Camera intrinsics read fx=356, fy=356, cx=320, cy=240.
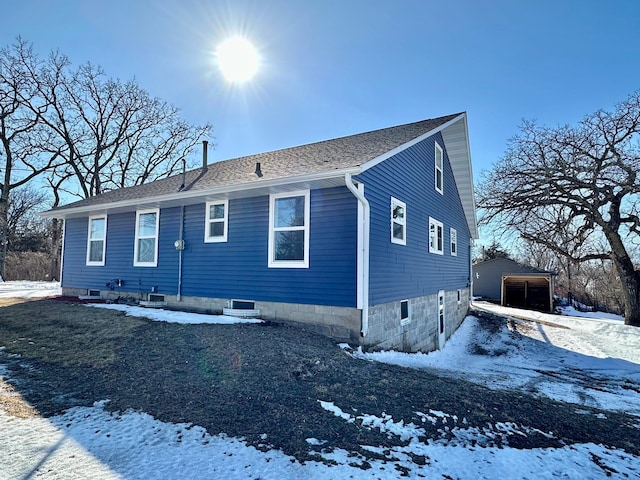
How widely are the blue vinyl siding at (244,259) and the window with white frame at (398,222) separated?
1.86 m

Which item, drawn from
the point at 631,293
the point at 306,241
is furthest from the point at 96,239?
the point at 631,293

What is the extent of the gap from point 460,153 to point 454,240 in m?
3.57

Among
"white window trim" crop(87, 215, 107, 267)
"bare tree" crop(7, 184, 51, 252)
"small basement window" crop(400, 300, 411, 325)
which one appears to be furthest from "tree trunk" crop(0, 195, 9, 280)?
"small basement window" crop(400, 300, 411, 325)

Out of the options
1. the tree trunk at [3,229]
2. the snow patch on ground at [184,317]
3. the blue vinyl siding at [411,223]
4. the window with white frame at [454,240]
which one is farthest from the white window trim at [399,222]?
the tree trunk at [3,229]

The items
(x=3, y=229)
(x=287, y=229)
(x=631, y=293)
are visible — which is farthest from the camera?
(x=3, y=229)

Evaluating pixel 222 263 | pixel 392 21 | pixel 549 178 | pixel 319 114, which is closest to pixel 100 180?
pixel 319 114

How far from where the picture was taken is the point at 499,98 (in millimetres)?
12281

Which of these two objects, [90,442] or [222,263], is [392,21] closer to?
[222,263]

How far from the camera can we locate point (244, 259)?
27.4 feet

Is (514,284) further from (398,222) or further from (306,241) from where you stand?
(306,241)

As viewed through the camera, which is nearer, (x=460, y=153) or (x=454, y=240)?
(x=460, y=153)

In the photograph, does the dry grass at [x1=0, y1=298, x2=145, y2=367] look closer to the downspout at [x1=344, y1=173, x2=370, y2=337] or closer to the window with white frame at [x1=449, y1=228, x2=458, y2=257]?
the downspout at [x1=344, y1=173, x2=370, y2=337]

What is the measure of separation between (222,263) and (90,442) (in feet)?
19.0

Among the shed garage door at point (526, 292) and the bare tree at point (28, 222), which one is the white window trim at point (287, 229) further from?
the bare tree at point (28, 222)
